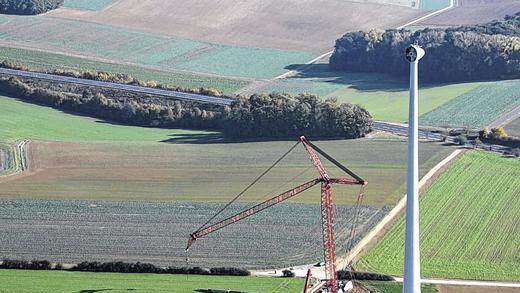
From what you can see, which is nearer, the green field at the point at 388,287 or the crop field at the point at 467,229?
the green field at the point at 388,287

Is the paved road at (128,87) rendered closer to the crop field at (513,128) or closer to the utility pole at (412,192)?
the crop field at (513,128)

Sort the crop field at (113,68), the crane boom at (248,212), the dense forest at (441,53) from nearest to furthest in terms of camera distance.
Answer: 1. the crane boom at (248,212)
2. the crop field at (113,68)
3. the dense forest at (441,53)

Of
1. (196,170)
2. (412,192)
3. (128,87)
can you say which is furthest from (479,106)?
(412,192)

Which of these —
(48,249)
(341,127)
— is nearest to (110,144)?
(341,127)

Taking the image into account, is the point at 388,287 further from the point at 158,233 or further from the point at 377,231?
the point at 158,233

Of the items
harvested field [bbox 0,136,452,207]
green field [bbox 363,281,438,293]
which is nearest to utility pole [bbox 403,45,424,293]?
green field [bbox 363,281,438,293]

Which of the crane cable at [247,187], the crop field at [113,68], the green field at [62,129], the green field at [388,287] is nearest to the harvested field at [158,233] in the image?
the crane cable at [247,187]

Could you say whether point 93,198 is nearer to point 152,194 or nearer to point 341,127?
point 152,194

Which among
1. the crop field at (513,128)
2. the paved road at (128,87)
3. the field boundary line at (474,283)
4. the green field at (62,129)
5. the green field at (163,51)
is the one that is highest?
the green field at (163,51)
